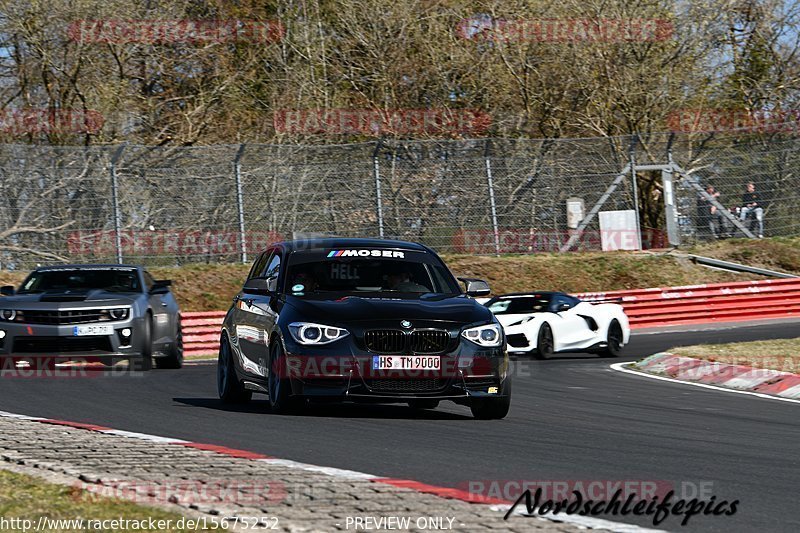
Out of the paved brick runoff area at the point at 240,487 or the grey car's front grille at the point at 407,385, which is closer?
the paved brick runoff area at the point at 240,487

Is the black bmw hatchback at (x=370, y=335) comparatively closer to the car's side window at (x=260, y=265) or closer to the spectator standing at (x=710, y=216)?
the car's side window at (x=260, y=265)

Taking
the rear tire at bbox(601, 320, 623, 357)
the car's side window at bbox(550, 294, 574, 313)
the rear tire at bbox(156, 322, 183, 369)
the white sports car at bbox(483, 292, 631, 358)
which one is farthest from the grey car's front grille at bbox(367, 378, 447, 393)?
the rear tire at bbox(601, 320, 623, 357)

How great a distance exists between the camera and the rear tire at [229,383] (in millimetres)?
12031

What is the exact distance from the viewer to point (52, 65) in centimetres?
3306

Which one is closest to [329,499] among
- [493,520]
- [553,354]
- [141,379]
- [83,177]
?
[493,520]

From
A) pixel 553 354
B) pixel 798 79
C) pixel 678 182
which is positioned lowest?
pixel 553 354

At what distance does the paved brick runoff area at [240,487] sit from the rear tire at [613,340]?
13.6 m

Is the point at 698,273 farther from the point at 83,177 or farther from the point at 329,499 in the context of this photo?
the point at 329,499

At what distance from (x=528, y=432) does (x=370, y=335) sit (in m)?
1.42

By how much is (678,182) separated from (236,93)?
12323 mm

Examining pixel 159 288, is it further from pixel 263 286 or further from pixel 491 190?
pixel 491 190

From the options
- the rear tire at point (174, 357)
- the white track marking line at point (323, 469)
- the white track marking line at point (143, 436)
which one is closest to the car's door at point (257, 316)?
the white track marking line at point (143, 436)

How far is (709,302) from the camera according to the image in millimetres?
29266

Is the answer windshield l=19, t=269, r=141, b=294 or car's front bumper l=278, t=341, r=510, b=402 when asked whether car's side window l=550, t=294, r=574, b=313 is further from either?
car's front bumper l=278, t=341, r=510, b=402
